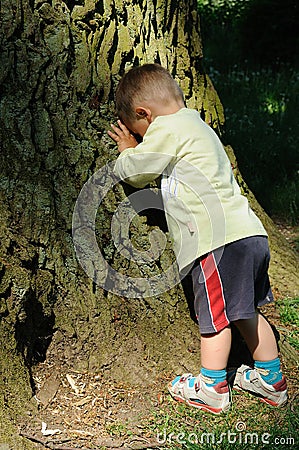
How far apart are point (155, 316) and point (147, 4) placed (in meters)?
1.43

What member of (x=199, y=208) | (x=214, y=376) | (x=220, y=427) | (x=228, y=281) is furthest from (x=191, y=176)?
(x=220, y=427)

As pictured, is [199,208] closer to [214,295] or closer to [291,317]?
[214,295]

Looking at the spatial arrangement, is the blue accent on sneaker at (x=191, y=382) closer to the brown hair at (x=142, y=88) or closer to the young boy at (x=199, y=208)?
the young boy at (x=199, y=208)

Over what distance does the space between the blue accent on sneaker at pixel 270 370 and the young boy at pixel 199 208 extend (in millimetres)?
191

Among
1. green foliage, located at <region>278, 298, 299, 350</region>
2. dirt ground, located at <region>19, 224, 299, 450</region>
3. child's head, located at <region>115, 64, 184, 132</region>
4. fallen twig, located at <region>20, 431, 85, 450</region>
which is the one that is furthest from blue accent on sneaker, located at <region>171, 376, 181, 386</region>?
child's head, located at <region>115, 64, 184, 132</region>

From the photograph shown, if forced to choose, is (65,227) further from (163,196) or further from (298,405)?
(298,405)

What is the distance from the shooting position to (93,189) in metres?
2.89

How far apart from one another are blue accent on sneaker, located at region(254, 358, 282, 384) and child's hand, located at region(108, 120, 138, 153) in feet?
3.77

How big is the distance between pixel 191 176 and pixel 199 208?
14 cm

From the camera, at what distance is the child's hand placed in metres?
2.91

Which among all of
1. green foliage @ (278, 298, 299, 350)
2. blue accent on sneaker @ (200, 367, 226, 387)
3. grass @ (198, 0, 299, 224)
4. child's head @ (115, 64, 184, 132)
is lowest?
grass @ (198, 0, 299, 224)

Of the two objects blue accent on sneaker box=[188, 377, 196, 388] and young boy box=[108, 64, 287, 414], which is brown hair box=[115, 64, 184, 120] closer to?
young boy box=[108, 64, 287, 414]

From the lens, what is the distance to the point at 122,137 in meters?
2.92

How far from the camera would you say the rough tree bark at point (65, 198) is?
2.69 m
